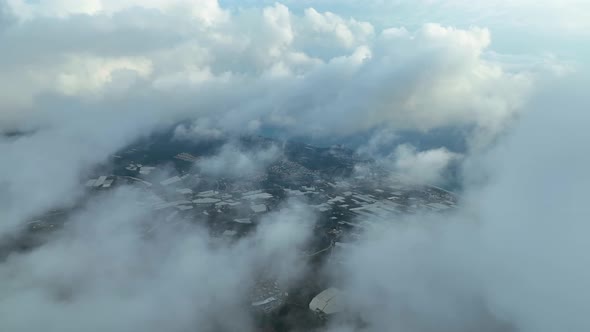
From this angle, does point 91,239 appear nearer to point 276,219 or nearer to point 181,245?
point 181,245

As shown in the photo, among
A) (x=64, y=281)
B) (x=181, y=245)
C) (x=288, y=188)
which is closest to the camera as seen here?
(x=64, y=281)

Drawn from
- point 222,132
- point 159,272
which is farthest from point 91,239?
point 222,132

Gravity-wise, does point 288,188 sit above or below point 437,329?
below

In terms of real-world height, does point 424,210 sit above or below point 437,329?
below

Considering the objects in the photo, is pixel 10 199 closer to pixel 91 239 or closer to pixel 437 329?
pixel 91 239

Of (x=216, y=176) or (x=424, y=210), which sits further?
(x=216, y=176)

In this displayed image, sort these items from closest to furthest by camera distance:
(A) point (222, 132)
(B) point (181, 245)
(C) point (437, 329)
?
(C) point (437, 329) < (B) point (181, 245) < (A) point (222, 132)

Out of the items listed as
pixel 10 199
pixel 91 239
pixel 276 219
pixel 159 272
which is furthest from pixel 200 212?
pixel 10 199

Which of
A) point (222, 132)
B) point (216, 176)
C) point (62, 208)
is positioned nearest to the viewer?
point (62, 208)

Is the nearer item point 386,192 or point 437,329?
point 437,329
